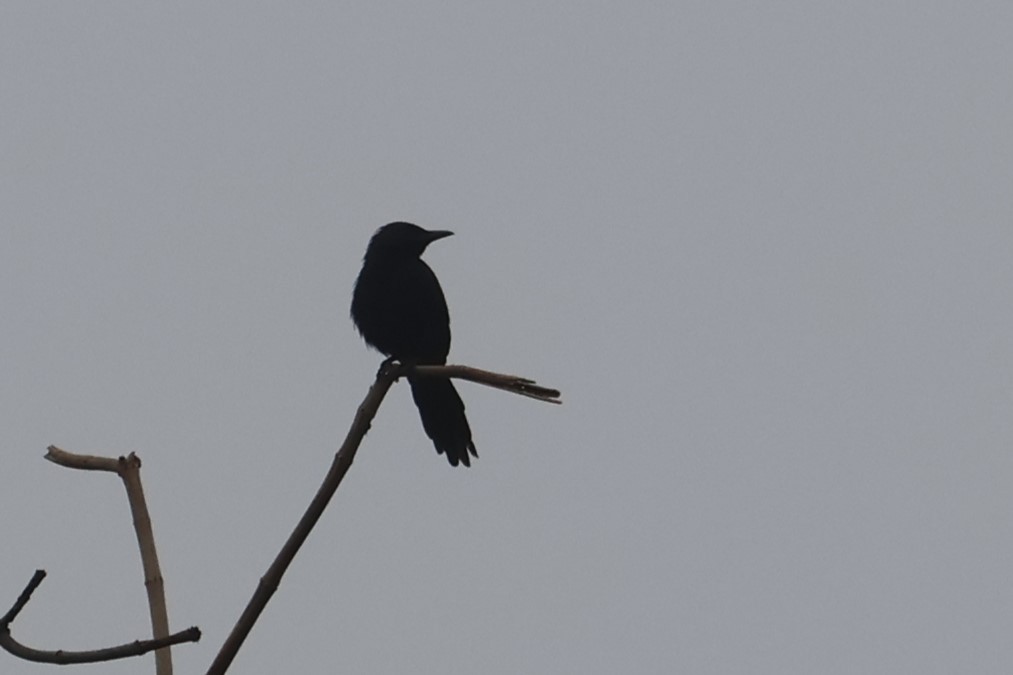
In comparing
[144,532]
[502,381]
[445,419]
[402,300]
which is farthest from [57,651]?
[402,300]

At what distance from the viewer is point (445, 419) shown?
7195 mm

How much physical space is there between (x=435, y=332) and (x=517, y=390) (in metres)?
5.00

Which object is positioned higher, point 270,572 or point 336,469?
point 336,469

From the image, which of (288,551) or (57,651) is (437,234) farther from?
(57,651)

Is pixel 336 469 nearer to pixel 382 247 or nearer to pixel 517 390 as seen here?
pixel 517 390

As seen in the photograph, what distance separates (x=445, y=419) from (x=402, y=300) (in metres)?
1.00

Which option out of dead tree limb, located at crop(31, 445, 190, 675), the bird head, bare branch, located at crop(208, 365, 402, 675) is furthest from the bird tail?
dead tree limb, located at crop(31, 445, 190, 675)

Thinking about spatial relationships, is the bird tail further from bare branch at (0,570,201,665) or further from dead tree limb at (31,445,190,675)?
bare branch at (0,570,201,665)

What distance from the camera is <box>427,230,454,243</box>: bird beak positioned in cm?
823

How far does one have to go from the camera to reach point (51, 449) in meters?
2.65

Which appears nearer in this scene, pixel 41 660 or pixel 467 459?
pixel 41 660

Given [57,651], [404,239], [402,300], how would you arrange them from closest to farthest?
[57,651] < [402,300] < [404,239]

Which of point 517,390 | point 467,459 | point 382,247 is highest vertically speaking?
point 382,247

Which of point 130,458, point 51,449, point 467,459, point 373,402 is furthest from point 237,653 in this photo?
point 467,459
